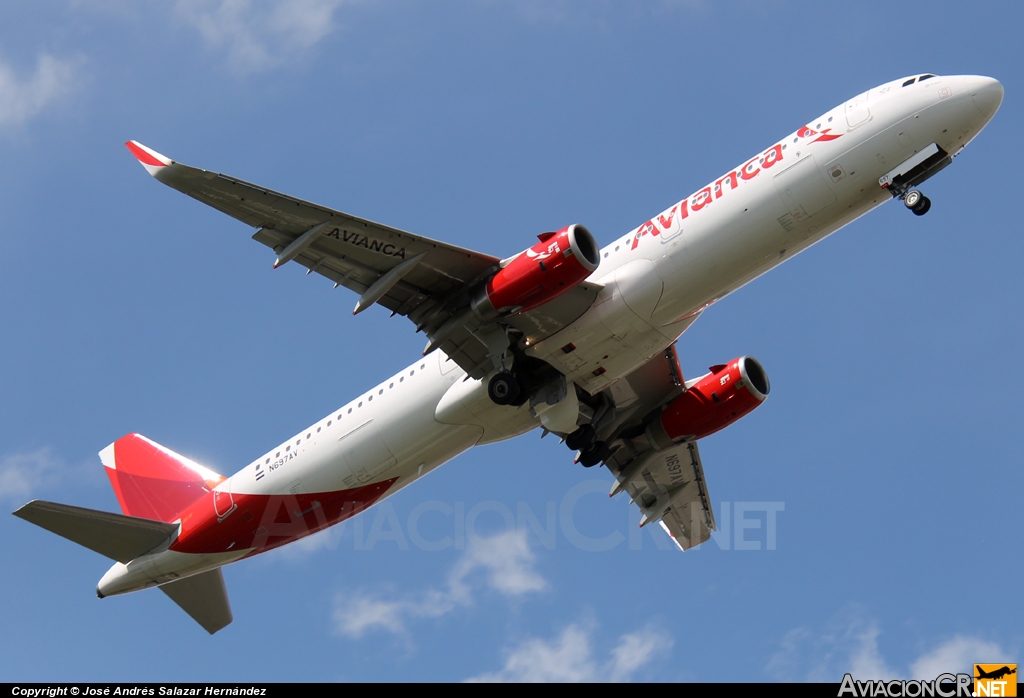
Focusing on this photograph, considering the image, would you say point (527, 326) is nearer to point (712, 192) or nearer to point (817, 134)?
point (712, 192)

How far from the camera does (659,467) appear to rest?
36.0 meters

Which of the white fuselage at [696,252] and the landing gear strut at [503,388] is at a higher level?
the white fuselage at [696,252]

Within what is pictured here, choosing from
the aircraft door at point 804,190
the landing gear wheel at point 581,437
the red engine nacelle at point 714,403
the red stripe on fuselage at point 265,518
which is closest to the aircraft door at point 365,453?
the red stripe on fuselage at point 265,518

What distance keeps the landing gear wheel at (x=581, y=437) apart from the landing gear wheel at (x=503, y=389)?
4.98 meters

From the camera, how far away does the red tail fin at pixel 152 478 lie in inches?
1345

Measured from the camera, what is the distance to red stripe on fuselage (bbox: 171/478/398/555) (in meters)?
31.1

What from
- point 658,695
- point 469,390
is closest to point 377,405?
point 469,390

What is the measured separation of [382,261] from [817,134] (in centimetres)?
1154

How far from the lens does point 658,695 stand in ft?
72.5

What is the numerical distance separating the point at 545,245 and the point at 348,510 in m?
10.9

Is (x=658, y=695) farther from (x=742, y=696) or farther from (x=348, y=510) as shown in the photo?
(x=348, y=510)

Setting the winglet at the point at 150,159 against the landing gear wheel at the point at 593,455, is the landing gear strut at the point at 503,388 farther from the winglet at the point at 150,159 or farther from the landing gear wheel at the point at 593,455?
the winglet at the point at 150,159

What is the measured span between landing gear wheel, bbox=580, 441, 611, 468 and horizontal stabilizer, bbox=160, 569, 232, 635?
12514mm

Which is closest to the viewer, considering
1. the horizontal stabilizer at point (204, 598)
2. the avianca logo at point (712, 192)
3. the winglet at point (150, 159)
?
the winglet at point (150, 159)
